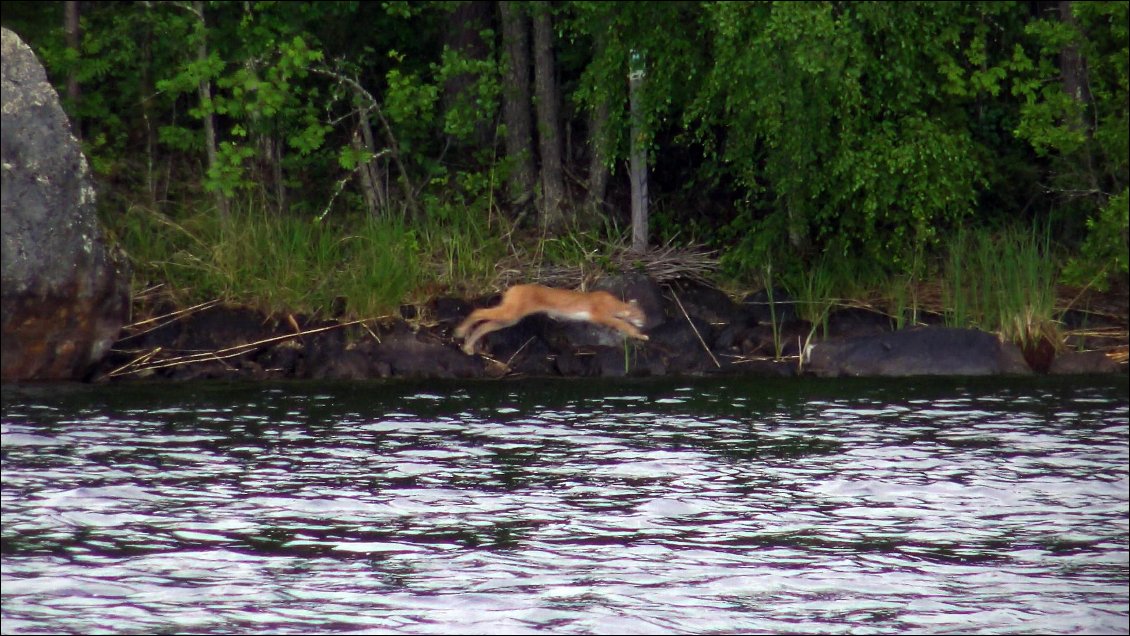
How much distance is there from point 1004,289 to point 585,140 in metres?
6.92

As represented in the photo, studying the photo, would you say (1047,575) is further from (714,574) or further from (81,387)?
(81,387)

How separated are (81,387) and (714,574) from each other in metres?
10.0

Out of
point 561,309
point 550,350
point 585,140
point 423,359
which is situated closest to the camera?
point 561,309

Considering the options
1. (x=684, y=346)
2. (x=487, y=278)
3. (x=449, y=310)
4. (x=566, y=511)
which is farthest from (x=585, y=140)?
(x=566, y=511)

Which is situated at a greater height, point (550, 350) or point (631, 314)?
point (631, 314)

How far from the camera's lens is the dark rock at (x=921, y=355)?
18.2 meters

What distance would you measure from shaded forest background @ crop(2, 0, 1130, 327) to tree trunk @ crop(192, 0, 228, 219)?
0.23ft

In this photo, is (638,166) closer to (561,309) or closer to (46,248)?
(561,309)

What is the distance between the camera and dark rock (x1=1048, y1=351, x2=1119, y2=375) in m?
18.2

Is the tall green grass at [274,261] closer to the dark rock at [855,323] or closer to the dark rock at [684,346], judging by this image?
the dark rock at [684,346]

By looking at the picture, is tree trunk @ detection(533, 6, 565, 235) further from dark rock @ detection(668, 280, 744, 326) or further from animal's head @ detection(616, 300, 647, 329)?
animal's head @ detection(616, 300, 647, 329)

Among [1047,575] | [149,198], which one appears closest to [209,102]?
[149,198]

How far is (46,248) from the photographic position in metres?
17.5

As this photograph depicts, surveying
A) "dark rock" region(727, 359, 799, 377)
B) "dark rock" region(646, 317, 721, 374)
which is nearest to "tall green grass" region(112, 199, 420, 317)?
"dark rock" region(646, 317, 721, 374)
